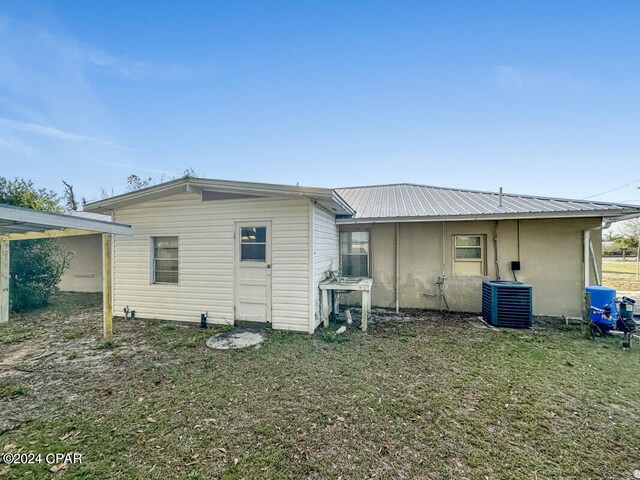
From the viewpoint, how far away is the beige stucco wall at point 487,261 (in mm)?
6059

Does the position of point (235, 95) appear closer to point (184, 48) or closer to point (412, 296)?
point (184, 48)

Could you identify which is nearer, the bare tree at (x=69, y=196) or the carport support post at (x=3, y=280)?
the carport support post at (x=3, y=280)

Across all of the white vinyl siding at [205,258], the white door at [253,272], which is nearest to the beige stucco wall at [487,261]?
the white vinyl siding at [205,258]

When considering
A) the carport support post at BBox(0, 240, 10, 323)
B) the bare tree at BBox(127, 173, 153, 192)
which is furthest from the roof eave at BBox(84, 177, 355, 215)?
the bare tree at BBox(127, 173, 153, 192)

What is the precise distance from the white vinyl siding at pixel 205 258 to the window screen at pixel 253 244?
0.22 meters

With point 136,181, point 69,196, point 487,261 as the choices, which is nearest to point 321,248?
point 487,261

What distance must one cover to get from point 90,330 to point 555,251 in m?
10.7

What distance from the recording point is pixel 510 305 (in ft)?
18.0

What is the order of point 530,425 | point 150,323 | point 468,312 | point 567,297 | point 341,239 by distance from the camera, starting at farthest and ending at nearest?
point 341,239, point 468,312, point 567,297, point 150,323, point 530,425

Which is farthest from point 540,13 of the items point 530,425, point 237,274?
point 237,274

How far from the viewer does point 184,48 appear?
7.85 m

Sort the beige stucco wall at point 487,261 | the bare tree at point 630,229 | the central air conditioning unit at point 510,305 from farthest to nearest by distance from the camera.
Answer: the bare tree at point 630,229 < the beige stucco wall at point 487,261 < the central air conditioning unit at point 510,305

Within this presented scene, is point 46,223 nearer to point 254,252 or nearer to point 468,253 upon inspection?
point 254,252

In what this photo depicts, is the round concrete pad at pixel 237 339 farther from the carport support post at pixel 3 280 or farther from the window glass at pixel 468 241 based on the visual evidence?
the window glass at pixel 468 241
